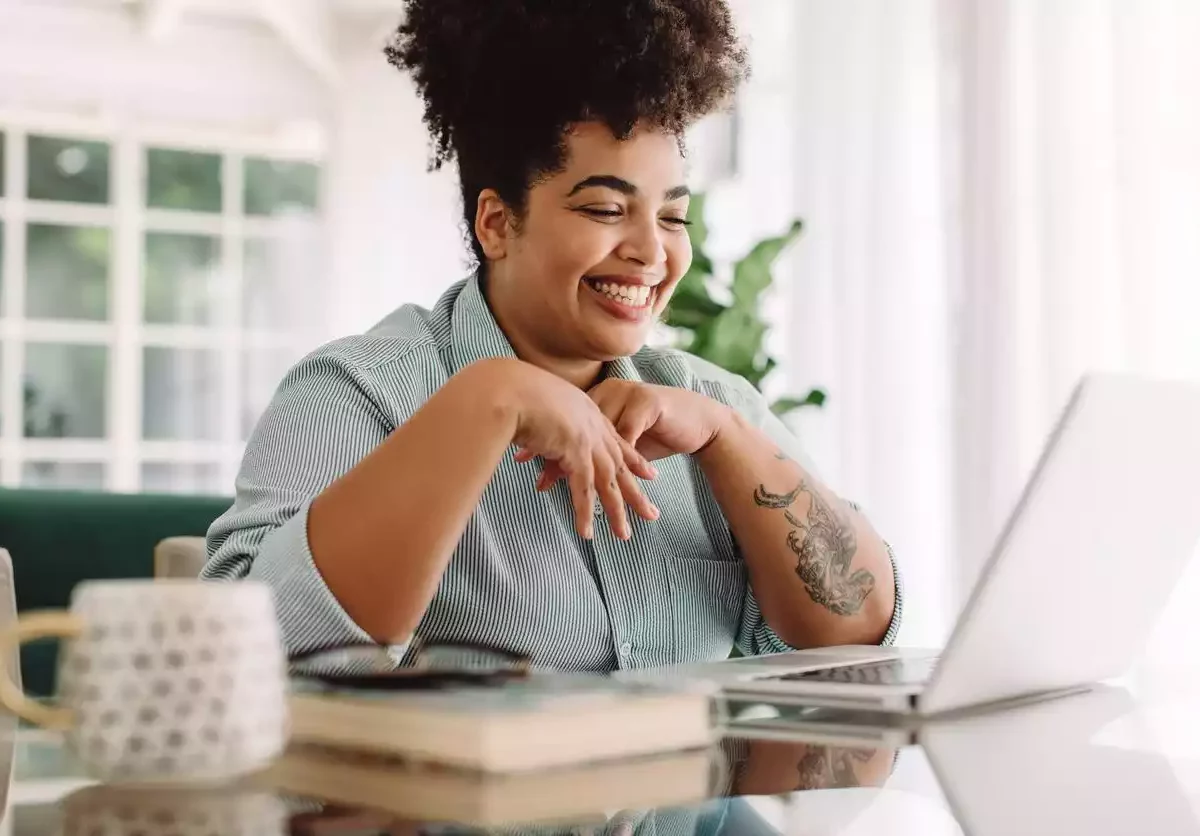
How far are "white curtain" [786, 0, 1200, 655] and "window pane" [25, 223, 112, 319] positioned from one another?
343 centimetres

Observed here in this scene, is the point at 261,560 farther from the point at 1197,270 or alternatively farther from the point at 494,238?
the point at 1197,270

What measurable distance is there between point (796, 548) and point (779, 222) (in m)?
3.25

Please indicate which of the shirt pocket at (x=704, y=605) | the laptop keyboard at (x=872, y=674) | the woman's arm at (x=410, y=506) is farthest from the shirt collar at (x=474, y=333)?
the laptop keyboard at (x=872, y=674)

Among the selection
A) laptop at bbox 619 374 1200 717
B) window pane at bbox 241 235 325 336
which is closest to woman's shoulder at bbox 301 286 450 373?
laptop at bbox 619 374 1200 717

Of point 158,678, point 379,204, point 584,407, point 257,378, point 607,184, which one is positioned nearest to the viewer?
point 158,678

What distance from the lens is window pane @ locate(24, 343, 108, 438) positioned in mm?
5832

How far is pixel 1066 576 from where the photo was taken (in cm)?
93

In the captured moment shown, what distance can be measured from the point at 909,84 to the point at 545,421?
2.78m

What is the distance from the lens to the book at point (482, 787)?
1.92 feet

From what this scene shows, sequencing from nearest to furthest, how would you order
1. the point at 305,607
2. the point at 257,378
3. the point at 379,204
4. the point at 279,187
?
1. the point at 305,607
2. the point at 257,378
3. the point at 279,187
4. the point at 379,204

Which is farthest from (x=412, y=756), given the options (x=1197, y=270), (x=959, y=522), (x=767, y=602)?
(x=959, y=522)

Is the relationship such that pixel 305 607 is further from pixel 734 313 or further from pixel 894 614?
pixel 734 313

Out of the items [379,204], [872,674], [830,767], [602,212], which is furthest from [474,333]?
[379,204]

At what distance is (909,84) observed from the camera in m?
3.62
